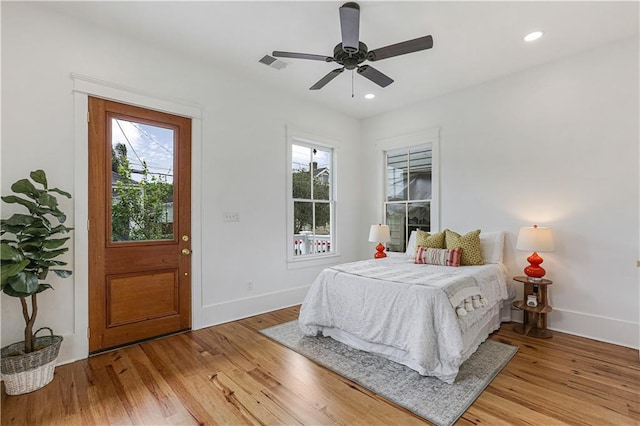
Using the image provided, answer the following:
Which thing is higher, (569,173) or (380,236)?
(569,173)

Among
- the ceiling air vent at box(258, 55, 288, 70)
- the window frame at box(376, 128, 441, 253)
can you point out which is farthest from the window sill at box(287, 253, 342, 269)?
the ceiling air vent at box(258, 55, 288, 70)

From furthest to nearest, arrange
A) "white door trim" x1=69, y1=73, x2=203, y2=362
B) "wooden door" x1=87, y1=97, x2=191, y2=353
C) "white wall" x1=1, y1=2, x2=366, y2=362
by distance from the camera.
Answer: "wooden door" x1=87, y1=97, x2=191, y2=353 < "white door trim" x1=69, y1=73, x2=203, y2=362 < "white wall" x1=1, y1=2, x2=366, y2=362

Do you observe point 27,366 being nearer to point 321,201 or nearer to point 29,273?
point 29,273

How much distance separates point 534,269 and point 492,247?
49cm

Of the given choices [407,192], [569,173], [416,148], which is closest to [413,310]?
[569,173]

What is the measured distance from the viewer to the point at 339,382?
7.71 feet

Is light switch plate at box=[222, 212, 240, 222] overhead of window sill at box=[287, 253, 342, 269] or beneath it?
overhead

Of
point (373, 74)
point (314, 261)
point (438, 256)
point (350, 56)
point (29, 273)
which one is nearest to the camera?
point (29, 273)

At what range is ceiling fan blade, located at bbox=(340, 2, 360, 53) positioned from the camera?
2.14 metres

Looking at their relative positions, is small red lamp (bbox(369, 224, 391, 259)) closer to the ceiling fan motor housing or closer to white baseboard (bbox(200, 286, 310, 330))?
white baseboard (bbox(200, 286, 310, 330))

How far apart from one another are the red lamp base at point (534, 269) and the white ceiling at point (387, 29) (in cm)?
216

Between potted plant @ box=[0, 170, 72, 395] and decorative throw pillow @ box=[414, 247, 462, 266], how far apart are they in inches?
135

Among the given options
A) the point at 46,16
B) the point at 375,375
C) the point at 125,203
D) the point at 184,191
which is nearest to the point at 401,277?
the point at 375,375

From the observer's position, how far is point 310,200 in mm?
4777
